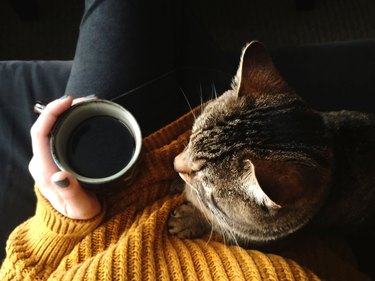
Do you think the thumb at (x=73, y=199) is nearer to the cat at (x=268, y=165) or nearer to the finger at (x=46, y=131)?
the finger at (x=46, y=131)

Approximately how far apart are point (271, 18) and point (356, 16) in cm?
34

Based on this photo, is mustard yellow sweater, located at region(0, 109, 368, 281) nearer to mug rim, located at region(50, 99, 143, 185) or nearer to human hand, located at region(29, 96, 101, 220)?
human hand, located at region(29, 96, 101, 220)

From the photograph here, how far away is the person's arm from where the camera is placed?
836 millimetres

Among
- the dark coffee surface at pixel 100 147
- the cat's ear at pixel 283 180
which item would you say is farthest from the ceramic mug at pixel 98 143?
the cat's ear at pixel 283 180

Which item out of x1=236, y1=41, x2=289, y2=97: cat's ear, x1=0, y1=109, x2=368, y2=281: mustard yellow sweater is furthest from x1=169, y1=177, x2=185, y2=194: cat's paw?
x1=236, y1=41, x2=289, y2=97: cat's ear

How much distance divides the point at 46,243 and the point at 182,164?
0.31 meters

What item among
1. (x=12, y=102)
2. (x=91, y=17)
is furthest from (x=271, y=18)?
(x=12, y=102)

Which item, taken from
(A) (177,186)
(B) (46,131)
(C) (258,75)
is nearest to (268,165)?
(C) (258,75)

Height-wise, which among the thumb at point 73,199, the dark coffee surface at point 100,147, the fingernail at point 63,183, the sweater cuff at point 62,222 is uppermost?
the dark coffee surface at point 100,147

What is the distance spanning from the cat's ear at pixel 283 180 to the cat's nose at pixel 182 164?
7.4 inches

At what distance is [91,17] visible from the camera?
3.39ft

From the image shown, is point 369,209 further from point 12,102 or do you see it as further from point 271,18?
point 271,18

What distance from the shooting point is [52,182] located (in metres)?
0.80

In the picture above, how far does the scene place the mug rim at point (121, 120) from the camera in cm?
75
